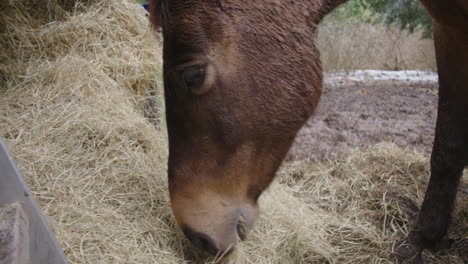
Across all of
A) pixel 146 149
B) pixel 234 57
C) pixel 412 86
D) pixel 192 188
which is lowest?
pixel 412 86

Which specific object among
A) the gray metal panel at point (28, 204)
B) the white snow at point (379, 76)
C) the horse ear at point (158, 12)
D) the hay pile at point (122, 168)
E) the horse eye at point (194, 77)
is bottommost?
the white snow at point (379, 76)

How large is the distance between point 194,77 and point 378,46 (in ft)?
29.4

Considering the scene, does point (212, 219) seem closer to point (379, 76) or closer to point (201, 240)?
point (201, 240)

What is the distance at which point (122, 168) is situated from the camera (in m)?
2.24

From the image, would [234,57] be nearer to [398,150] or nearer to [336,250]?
[336,250]

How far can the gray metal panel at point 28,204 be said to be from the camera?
106 cm

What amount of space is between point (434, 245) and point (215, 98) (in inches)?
69.5

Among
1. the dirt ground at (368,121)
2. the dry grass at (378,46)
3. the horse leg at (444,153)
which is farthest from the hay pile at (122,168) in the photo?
the dry grass at (378,46)

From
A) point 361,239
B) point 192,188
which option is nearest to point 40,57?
point 192,188

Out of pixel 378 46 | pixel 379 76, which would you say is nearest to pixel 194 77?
pixel 379 76

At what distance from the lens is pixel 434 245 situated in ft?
8.10

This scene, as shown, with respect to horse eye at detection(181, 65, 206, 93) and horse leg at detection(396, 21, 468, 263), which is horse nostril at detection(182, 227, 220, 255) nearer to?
horse eye at detection(181, 65, 206, 93)

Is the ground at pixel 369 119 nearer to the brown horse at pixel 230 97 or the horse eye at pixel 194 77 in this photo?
the brown horse at pixel 230 97

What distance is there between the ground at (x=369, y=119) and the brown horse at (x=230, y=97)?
6.93 ft
